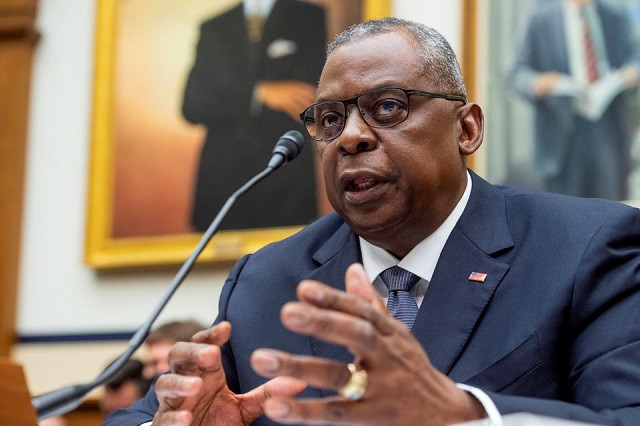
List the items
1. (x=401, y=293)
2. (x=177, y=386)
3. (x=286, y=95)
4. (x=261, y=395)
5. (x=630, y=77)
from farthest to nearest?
Answer: 1. (x=286, y=95)
2. (x=630, y=77)
3. (x=401, y=293)
4. (x=261, y=395)
5. (x=177, y=386)

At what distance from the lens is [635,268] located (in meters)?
2.43

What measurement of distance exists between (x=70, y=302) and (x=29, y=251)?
539mm

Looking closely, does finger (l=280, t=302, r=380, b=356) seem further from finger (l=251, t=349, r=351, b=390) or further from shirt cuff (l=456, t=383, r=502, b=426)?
shirt cuff (l=456, t=383, r=502, b=426)

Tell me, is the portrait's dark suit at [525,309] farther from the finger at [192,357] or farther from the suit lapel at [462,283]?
the finger at [192,357]

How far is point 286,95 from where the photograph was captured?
6285 millimetres

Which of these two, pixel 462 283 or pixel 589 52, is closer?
pixel 462 283

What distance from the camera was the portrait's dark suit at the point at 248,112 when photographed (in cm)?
620

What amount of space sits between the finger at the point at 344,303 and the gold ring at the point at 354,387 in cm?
9

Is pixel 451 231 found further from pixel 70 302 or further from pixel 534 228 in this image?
pixel 70 302

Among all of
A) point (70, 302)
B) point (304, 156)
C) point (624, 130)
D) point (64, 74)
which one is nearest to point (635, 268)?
point (624, 130)

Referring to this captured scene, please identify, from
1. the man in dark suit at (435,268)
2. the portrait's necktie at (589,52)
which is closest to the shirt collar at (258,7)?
the portrait's necktie at (589,52)

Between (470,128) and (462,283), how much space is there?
20.5 inches

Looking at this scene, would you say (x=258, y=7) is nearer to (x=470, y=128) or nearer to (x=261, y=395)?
(x=470, y=128)

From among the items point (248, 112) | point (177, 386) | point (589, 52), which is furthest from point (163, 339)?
point (177, 386)
